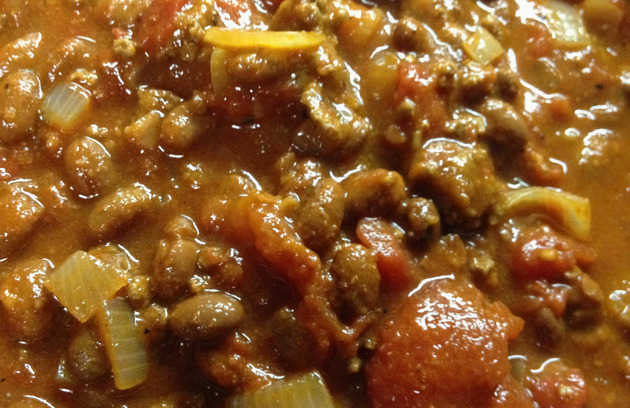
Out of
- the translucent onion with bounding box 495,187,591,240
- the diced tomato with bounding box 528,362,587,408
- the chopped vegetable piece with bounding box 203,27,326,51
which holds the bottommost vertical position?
the diced tomato with bounding box 528,362,587,408

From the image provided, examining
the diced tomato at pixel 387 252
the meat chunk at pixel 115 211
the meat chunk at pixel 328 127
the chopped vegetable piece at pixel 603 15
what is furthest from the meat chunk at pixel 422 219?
the chopped vegetable piece at pixel 603 15

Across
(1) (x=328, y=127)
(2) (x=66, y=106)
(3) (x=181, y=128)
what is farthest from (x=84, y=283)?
(1) (x=328, y=127)

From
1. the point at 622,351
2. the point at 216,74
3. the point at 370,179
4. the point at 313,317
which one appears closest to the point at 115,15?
the point at 216,74

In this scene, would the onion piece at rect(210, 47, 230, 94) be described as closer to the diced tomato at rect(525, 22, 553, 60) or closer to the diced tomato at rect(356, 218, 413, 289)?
the diced tomato at rect(356, 218, 413, 289)

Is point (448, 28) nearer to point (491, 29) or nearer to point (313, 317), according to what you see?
point (491, 29)

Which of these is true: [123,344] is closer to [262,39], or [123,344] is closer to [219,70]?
[219,70]

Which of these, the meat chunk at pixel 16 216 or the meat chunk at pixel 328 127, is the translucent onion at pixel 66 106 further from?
the meat chunk at pixel 328 127

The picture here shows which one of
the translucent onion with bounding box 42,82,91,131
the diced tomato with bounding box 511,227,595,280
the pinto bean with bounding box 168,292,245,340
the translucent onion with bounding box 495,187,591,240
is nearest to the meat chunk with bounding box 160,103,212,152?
the translucent onion with bounding box 42,82,91,131
